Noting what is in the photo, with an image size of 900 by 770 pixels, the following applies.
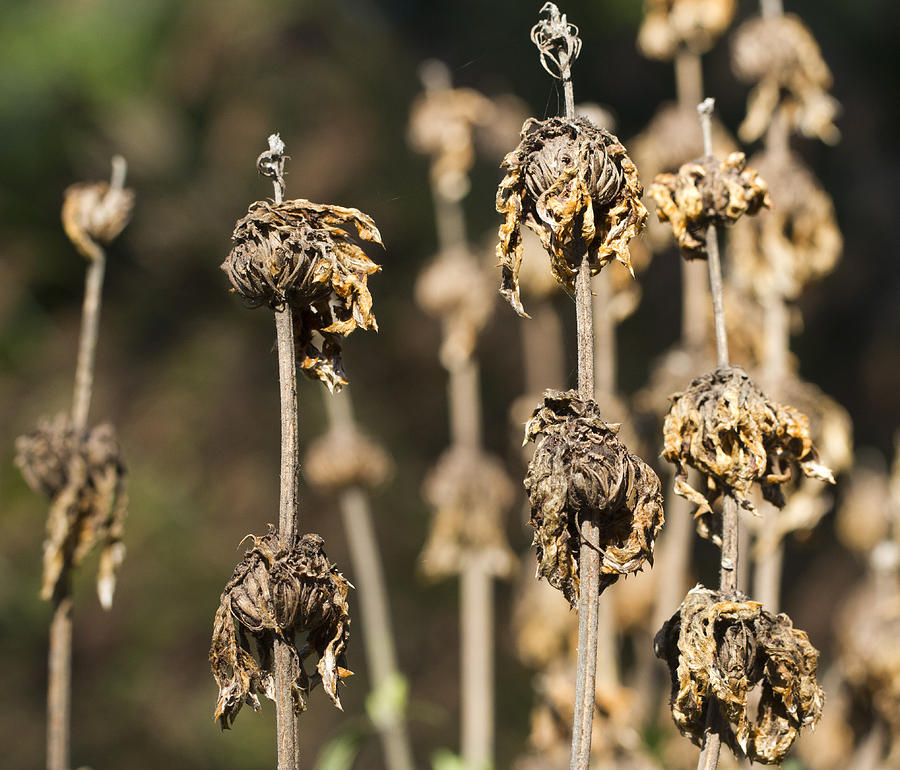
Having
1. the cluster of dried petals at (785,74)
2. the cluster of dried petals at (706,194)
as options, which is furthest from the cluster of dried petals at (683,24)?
the cluster of dried petals at (706,194)

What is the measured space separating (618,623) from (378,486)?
0.91 feet

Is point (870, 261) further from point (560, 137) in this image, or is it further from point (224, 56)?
point (560, 137)

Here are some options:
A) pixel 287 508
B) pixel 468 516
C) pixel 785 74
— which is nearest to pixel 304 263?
pixel 287 508

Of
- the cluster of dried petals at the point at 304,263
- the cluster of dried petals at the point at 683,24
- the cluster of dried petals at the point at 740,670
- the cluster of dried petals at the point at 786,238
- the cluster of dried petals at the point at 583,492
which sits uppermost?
the cluster of dried petals at the point at 683,24

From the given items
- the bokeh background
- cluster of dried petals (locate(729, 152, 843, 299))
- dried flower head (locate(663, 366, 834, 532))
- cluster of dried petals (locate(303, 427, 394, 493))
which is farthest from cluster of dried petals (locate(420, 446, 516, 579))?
the bokeh background

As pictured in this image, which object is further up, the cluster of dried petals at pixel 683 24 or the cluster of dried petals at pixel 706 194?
the cluster of dried petals at pixel 683 24

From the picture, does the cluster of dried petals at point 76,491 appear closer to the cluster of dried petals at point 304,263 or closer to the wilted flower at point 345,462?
the cluster of dried petals at point 304,263

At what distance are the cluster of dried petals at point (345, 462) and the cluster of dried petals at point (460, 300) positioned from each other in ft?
0.38

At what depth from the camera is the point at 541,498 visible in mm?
366

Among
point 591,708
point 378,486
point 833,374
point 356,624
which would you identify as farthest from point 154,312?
point 591,708

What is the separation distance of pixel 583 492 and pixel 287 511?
108 mm

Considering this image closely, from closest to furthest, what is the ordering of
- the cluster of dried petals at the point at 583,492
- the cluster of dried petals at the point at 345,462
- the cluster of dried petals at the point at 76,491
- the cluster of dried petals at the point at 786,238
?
the cluster of dried petals at the point at 583,492
the cluster of dried petals at the point at 76,491
the cluster of dried petals at the point at 786,238
the cluster of dried petals at the point at 345,462

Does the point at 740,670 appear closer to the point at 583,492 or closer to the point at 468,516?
the point at 583,492

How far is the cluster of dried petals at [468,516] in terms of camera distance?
99cm
